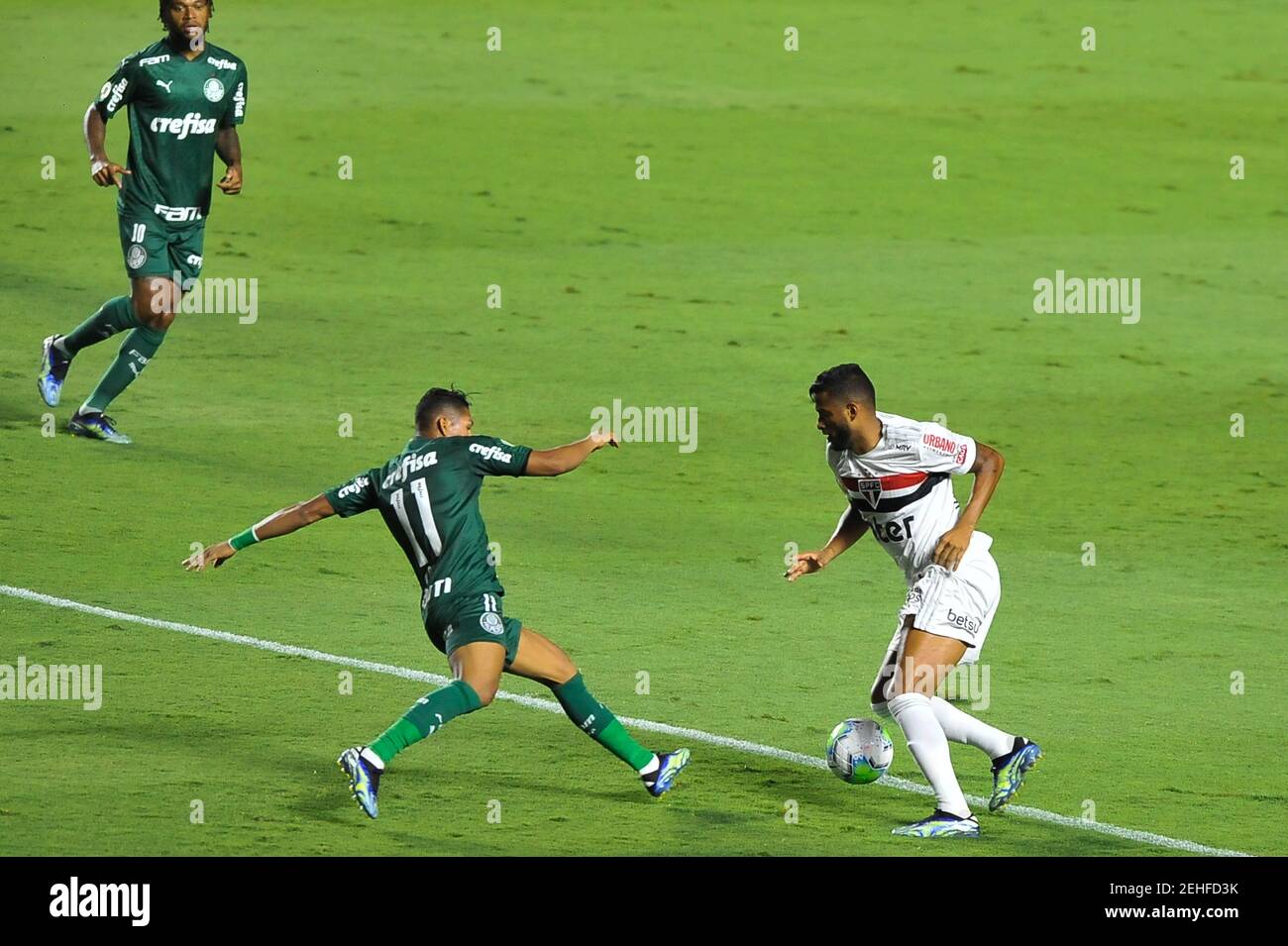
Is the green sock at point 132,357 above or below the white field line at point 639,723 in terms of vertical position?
above

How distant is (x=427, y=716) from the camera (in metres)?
8.36

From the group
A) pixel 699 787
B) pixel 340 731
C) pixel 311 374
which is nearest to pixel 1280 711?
pixel 699 787

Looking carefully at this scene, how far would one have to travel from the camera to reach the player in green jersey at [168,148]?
13586mm

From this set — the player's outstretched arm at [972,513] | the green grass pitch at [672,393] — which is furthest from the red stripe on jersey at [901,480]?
the green grass pitch at [672,393]

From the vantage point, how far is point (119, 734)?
971 centimetres

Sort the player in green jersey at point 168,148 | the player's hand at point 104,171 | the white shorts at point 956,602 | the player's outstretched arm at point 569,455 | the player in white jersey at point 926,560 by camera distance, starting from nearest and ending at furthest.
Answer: the player's outstretched arm at point 569,455 → the player in white jersey at point 926,560 → the white shorts at point 956,602 → the player's hand at point 104,171 → the player in green jersey at point 168,148

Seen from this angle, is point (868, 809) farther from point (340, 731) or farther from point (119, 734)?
point (119, 734)

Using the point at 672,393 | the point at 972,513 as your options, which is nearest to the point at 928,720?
the point at 972,513

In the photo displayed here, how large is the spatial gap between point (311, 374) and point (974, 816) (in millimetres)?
9771

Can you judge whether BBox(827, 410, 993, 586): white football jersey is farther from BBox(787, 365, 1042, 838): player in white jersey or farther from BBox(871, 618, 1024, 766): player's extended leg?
BBox(871, 618, 1024, 766): player's extended leg

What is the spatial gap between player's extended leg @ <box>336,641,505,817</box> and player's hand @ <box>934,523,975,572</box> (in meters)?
1.77

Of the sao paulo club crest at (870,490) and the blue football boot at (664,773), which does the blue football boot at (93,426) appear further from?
the sao paulo club crest at (870,490)
